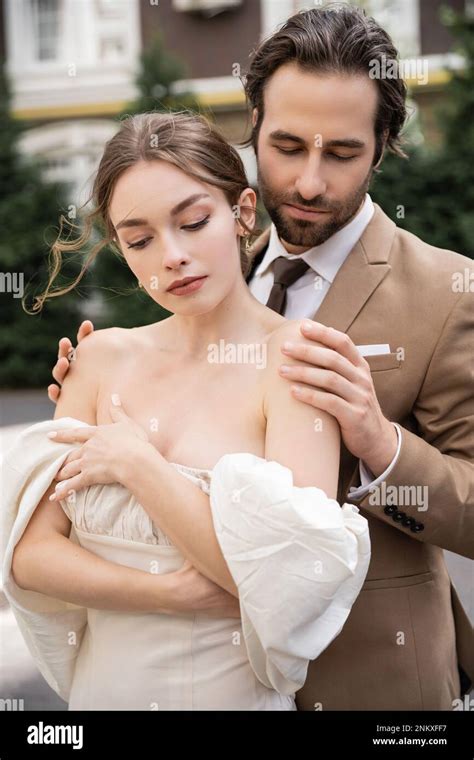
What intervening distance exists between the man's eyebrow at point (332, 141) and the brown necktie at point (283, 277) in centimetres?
31

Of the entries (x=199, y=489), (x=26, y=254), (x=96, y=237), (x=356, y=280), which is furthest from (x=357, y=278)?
(x=26, y=254)

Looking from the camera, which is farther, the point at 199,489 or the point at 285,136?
the point at 285,136

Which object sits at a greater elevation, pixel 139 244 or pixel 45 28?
pixel 45 28

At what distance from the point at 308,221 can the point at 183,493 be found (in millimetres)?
845

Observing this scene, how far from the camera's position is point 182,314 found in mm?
2010

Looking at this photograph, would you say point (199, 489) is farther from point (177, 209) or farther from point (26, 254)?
point (26, 254)

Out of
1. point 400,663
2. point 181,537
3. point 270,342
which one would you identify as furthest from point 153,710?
point 270,342

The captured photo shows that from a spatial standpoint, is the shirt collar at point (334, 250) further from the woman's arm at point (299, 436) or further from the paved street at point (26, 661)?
the paved street at point (26, 661)

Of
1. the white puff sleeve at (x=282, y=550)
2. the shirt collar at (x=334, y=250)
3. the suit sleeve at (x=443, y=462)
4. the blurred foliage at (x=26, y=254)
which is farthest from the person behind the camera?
the blurred foliage at (x=26, y=254)

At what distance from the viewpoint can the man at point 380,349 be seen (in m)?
2.12

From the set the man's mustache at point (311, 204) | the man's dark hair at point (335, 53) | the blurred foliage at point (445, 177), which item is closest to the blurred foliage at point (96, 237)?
the blurred foliage at point (445, 177)

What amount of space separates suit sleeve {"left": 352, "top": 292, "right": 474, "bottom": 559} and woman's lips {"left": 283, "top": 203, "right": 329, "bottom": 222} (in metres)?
0.41

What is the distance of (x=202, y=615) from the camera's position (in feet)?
6.37

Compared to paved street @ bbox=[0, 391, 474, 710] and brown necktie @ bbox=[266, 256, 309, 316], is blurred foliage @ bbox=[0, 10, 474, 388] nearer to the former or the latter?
paved street @ bbox=[0, 391, 474, 710]
